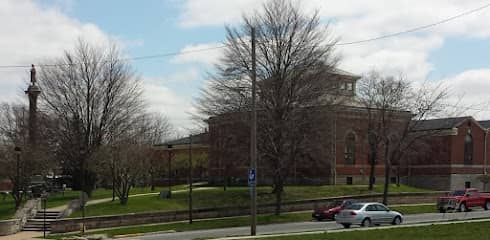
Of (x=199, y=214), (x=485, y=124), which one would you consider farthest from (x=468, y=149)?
(x=199, y=214)

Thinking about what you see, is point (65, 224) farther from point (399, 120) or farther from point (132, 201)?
point (399, 120)

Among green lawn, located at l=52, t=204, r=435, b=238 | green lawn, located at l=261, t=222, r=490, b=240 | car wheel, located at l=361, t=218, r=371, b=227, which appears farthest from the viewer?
green lawn, located at l=52, t=204, r=435, b=238

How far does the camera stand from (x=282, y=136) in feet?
143

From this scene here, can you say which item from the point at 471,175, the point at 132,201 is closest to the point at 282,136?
the point at 132,201

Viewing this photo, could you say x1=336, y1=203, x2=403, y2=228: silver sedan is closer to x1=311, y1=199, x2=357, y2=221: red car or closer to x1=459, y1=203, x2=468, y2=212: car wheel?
x1=311, y1=199, x2=357, y2=221: red car

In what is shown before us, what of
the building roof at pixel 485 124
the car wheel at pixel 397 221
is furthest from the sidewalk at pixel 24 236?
the building roof at pixel 485 124

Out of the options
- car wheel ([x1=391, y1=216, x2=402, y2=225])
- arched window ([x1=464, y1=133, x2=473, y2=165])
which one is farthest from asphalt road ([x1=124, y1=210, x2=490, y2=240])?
arched window ([x1=464, y1=133, x2=473, y2=165])

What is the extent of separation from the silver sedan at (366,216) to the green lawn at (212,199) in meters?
14.7

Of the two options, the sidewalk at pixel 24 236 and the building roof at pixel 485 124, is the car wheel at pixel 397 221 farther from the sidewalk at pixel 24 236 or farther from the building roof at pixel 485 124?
the building roof at pixel 485 124

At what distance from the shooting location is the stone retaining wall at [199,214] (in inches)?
1602

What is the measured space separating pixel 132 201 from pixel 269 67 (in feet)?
47.1

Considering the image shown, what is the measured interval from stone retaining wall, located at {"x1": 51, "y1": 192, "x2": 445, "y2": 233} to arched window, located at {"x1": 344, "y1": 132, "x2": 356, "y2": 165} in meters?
7.71

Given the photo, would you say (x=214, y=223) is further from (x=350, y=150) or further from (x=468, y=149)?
(x=468, y=149)

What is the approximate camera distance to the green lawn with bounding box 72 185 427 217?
4478cm
